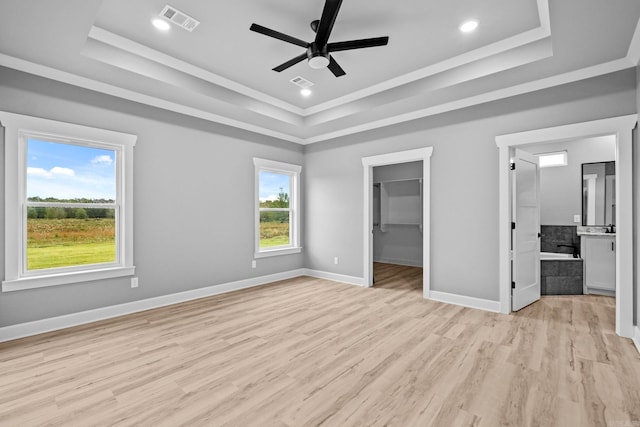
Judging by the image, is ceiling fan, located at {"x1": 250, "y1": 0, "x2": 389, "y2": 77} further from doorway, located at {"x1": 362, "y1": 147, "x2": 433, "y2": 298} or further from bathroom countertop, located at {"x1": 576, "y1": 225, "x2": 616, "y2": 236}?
bathroom countertop, located at {"x1": 576, "y1": 225, "x2": 616, "y2": 236}

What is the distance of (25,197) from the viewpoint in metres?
3.18

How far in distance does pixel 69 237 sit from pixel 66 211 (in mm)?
295

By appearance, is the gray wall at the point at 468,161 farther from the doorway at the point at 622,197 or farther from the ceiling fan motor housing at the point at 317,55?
the ceiling fan motor housing at the point at 317,55

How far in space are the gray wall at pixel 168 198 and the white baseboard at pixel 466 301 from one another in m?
2.76

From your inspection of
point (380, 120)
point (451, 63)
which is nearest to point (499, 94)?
point (451, 63)

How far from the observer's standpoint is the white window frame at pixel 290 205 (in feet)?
17.4

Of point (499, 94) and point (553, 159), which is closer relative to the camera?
point (499, 94)

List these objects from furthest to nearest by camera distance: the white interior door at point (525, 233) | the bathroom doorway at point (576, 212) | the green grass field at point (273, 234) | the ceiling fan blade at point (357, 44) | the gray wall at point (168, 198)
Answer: the green grass field at point (273, 234), the bathroom doorway at point (576, 212), the white interior door at point (525, 233), the gray wall at point (168, 198), the ceiling fan blade at point (357, 44)

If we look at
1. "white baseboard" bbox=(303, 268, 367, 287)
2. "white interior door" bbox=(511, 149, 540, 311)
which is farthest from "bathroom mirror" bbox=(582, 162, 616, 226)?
"white baseboard" bbox=(303, 268, 367, 287)

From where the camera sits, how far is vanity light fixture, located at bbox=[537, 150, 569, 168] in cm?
545

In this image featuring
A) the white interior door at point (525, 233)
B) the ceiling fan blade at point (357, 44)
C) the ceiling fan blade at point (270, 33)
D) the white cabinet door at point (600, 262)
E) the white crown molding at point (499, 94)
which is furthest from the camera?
the white cabinet door at point (600, 262)

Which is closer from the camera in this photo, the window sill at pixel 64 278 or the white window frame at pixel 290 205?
the window sill at pixel 64 278

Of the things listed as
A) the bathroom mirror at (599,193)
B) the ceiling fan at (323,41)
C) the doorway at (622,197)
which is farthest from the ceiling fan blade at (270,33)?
the bathroom mirror at (599,193)

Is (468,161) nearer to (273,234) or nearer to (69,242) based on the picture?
(273,234)
